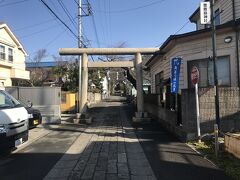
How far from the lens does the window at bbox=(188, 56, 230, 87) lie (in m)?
14.3

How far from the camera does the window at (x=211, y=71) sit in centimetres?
1426

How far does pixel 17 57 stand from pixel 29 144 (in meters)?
27.4

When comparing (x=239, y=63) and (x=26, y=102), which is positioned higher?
(x=239, y=63)

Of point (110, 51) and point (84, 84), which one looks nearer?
point (110, 51)

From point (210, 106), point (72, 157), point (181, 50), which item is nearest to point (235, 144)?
point (210, 106)

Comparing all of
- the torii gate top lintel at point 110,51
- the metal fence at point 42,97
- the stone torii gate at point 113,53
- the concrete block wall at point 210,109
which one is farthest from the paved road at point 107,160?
the torii gate top lintel at point 110,51

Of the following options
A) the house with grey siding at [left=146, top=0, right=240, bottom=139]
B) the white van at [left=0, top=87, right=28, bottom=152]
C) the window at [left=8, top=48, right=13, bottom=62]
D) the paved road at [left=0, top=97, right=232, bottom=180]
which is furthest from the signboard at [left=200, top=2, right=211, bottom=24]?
the window at [left=8, top=48, right=13, bottom=62]

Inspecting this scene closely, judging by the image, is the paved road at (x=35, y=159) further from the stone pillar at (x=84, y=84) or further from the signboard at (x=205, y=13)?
the signboard at (x=205, y=13)

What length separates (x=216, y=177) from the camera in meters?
6.99

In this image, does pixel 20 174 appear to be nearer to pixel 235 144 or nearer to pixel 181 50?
pixel 235 144

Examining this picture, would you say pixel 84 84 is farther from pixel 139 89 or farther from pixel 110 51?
pixel 139 89

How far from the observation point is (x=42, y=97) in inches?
766

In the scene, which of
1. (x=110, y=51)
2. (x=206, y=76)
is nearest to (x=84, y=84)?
(x=110, y=51)

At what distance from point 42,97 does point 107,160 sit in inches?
456
